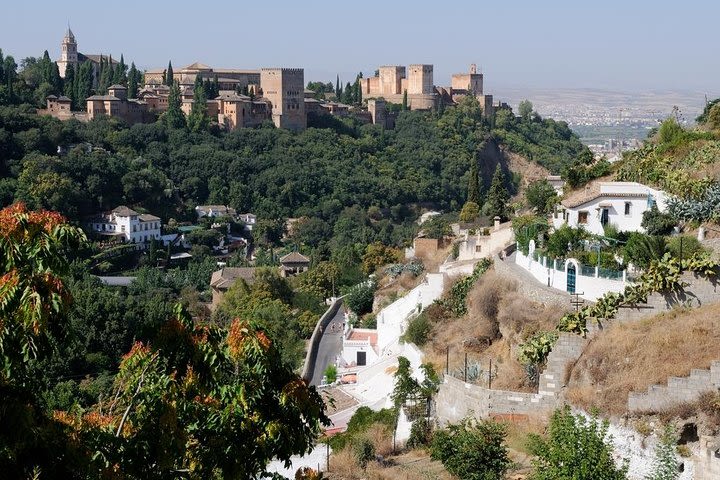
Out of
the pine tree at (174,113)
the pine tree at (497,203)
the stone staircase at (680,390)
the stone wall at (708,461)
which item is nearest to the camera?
the stone wall at (708,461)

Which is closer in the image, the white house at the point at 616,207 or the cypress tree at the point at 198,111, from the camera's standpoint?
the white house at the point at 616,207

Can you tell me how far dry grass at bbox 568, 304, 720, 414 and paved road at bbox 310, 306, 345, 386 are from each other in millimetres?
9771

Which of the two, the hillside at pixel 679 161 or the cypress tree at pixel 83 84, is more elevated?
the cypress tree at pixel 83 84

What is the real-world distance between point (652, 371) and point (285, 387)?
19.9 ft

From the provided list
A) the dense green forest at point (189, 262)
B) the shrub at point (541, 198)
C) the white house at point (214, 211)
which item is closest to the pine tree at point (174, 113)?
the dense green forest at point (189, 262)

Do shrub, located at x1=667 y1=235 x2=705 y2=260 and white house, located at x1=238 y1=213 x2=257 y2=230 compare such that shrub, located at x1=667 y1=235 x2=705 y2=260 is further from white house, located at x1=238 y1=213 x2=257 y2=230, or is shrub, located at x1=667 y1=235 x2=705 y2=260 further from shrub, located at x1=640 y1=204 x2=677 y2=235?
white house, located at x1=238 y1=213 x2=257 y2=230

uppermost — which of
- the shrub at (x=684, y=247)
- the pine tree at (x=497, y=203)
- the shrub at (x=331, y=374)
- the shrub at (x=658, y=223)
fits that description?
the shrub at (x=658, y=223)

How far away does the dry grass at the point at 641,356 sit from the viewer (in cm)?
1121

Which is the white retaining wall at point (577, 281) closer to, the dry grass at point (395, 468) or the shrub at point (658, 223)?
the shrub at point (658, 223)

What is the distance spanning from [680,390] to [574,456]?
2.30m

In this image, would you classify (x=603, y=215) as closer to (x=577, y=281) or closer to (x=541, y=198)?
(x=577, y=281)

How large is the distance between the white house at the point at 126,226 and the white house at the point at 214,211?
18.7ft

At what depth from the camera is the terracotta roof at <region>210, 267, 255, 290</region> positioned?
36878 millimetres

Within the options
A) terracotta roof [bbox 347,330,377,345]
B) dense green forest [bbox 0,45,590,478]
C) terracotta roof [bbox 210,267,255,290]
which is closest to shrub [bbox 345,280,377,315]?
dense green forest [bbox 0,45,590,478]
